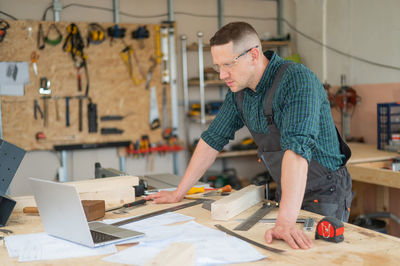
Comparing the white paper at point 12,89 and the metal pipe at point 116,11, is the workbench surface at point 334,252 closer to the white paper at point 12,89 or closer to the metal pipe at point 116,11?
the white paper at point 12,89

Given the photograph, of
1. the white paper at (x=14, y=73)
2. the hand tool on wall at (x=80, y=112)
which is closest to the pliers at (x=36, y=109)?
the white paper at (x=14, y=73)

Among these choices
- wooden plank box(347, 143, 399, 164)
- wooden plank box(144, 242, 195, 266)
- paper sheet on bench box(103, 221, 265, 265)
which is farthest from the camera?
wooden plank box(347, 143, 399, 164)

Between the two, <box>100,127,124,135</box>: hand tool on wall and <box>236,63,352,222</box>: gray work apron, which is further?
<box>100,127,124,135</box>: hand tool on wall

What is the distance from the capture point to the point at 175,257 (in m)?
1.20

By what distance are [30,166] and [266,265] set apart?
4308 millimetres

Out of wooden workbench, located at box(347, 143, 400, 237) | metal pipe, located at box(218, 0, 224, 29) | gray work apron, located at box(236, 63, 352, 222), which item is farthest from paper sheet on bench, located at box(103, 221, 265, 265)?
metal pipe, located at box(218, 0, 224, 29)

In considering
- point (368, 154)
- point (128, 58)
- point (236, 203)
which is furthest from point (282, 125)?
point (128, 58)

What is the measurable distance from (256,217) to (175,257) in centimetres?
60

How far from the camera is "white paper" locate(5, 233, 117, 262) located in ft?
4.54

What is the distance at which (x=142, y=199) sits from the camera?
214 cm

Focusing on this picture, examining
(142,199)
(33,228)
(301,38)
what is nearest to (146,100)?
(301,38)

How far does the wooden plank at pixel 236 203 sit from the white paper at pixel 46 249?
0.46m

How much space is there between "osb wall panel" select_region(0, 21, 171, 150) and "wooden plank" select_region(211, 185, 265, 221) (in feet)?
11.1

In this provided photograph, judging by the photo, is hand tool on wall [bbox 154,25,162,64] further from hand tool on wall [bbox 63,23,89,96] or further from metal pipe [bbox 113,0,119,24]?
hand tool on wall [bbox 63,23,89,96]
